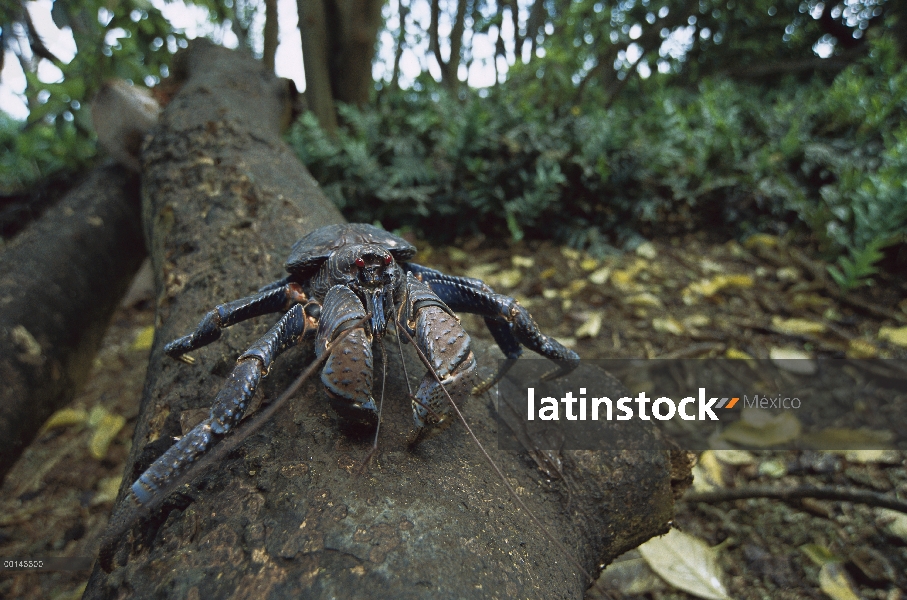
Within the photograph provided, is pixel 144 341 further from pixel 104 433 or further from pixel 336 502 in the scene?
pixel 336 502

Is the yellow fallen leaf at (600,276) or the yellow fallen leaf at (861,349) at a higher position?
the yellow fallen leaf at (600,276)

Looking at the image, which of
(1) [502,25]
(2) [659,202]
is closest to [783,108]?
(2) [659,202]

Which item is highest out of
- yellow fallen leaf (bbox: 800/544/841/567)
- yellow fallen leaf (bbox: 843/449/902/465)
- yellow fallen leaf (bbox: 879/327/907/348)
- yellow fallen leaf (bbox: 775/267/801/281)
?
yellow fallen leaf (bbox: 775/267/801/281)

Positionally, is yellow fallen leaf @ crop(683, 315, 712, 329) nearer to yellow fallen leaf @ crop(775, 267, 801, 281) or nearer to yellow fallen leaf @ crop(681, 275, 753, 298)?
yellow fallen leaf @ crop(681, 275, 753, 298)

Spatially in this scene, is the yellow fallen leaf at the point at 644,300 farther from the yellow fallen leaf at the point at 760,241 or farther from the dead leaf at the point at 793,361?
the yellow fallen leaf at the point at 760,241

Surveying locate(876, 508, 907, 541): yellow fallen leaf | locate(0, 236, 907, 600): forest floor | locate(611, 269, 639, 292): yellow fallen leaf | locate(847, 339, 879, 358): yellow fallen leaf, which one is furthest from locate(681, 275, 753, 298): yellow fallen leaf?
locate(876, 508, 907, 541): yellow fallen leaf

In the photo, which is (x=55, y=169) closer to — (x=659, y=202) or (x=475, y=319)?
(x=475, y=319)

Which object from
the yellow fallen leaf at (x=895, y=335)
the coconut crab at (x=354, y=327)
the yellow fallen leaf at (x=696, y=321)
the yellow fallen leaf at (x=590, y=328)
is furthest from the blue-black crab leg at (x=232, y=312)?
the yellow fallen leaf at (x=895, y=335)
